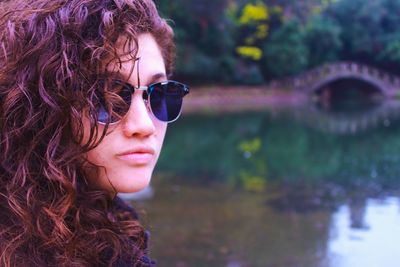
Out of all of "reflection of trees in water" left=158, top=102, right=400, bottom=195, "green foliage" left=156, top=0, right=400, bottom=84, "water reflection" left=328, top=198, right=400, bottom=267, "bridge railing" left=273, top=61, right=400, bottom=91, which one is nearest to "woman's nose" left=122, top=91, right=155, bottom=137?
"water reflection" left=328, top=198, right=400, bottom=267

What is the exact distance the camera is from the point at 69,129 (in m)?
0.90

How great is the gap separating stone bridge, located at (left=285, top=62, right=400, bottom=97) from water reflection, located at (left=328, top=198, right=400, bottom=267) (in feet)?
67.9

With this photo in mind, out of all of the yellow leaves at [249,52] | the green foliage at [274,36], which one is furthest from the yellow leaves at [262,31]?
the yellow leaves at [249,52]

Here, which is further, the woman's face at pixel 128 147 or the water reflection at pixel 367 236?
the water reflection at pixel 367 236

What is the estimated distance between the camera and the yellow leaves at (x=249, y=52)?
995 inches

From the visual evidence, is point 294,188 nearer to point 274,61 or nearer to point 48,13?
point 48,13

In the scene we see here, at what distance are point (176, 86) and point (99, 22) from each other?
9.9 inches

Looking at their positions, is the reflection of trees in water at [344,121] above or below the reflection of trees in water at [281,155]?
above

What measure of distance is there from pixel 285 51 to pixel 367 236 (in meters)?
21.2

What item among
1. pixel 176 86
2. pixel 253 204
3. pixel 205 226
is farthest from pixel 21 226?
pixel 253 204

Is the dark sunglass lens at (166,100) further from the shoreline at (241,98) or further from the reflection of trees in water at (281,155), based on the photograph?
the shoreline at (241,98)

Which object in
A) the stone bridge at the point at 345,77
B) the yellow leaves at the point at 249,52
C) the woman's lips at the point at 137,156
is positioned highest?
the yellow leaves at the point at 249,52

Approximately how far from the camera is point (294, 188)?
6879mm

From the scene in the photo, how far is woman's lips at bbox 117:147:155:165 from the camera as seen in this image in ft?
3.10
